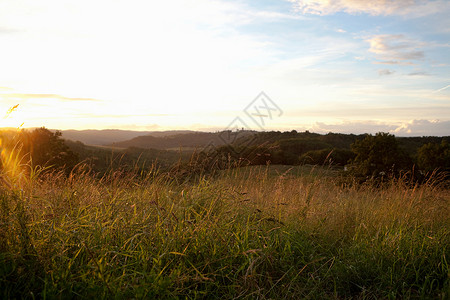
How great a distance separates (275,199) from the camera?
16.4ft

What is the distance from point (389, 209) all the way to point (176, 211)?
349cm

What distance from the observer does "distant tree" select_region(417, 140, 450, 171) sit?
14562 mm

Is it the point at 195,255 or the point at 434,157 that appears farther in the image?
the point at 434,157

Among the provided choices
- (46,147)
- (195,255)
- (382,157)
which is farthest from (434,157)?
(46,147)

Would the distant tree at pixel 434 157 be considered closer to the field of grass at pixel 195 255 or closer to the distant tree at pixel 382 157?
the distant tree at pixel 382 157

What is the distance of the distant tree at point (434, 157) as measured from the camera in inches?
573

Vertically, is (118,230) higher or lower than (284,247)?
higher

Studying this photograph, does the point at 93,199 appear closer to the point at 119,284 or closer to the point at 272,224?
the point at 119,284

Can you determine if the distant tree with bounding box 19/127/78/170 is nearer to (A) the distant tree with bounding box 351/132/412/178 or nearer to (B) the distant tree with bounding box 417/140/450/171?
(A) the distant tree with bounding box 351/132/412/178

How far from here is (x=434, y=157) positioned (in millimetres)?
14977

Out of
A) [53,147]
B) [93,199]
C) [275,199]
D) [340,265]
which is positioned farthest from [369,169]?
[53,147]

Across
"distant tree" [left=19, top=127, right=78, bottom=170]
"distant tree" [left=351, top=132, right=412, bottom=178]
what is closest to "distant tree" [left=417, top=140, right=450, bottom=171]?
"distant tree" [left=351, top=132, right=412, bottom=178]

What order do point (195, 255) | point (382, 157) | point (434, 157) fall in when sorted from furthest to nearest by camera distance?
point (434, 157)
point (382, 157)
point (195, 255)

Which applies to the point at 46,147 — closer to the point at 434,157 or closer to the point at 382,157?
the point at 382,157
